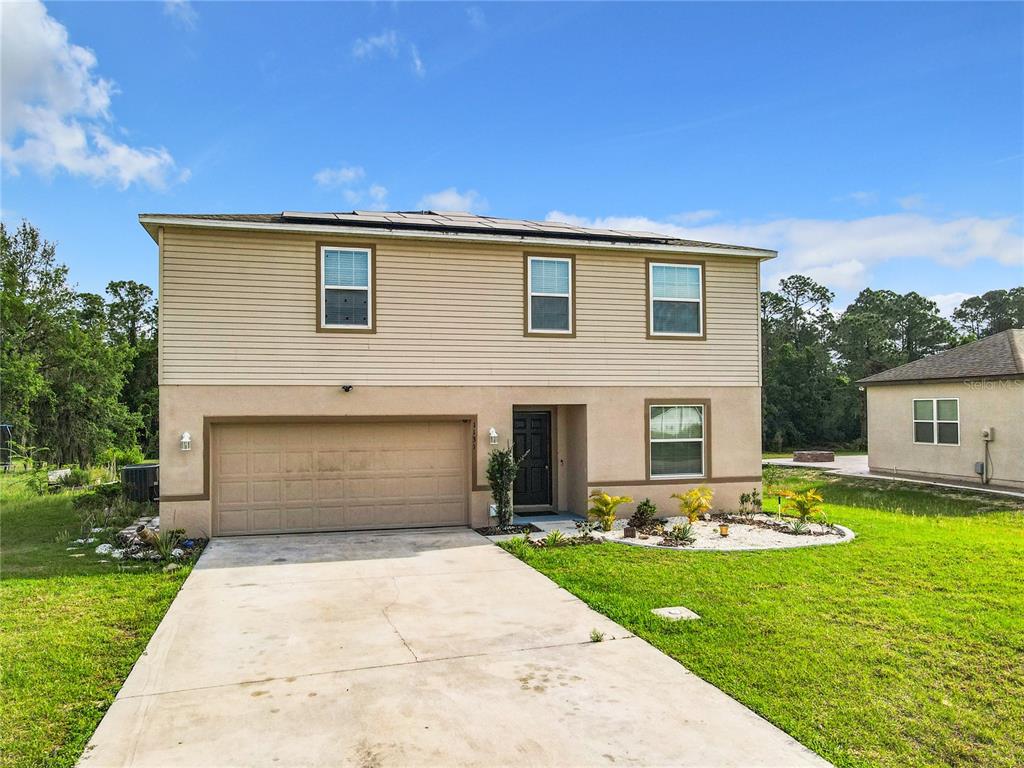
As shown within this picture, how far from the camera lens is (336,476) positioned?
37.1ft

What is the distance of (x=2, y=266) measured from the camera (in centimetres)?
2633

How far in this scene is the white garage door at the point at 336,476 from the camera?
10.9 meters

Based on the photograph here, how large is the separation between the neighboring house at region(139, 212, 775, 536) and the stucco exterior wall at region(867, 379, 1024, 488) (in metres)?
8.31

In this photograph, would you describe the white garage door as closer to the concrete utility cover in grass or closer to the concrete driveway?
the concrete driveway

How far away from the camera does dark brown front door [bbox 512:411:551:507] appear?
12.7 metres

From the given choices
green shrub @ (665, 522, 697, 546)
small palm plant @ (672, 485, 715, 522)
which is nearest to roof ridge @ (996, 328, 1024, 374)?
small palm plant @ (672, 485, 715, 522)

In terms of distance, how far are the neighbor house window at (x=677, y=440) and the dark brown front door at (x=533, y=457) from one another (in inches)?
78.8

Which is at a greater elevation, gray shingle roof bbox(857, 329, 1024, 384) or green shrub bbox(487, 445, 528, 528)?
gray shingle roof bbox(857, 329, 1024, 384)

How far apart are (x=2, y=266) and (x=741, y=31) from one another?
28160 mm

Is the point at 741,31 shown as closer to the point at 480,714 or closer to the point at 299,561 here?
the point at 299,561

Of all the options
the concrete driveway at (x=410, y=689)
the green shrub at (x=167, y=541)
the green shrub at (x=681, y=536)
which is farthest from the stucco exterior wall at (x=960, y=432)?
the green shrub at (x=167, y=541)

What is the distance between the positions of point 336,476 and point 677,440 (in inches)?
246

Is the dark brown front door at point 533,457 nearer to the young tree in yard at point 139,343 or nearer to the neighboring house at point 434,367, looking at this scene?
the neighboring house at point 434,367

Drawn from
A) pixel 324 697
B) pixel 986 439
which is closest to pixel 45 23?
pixel 324 697
